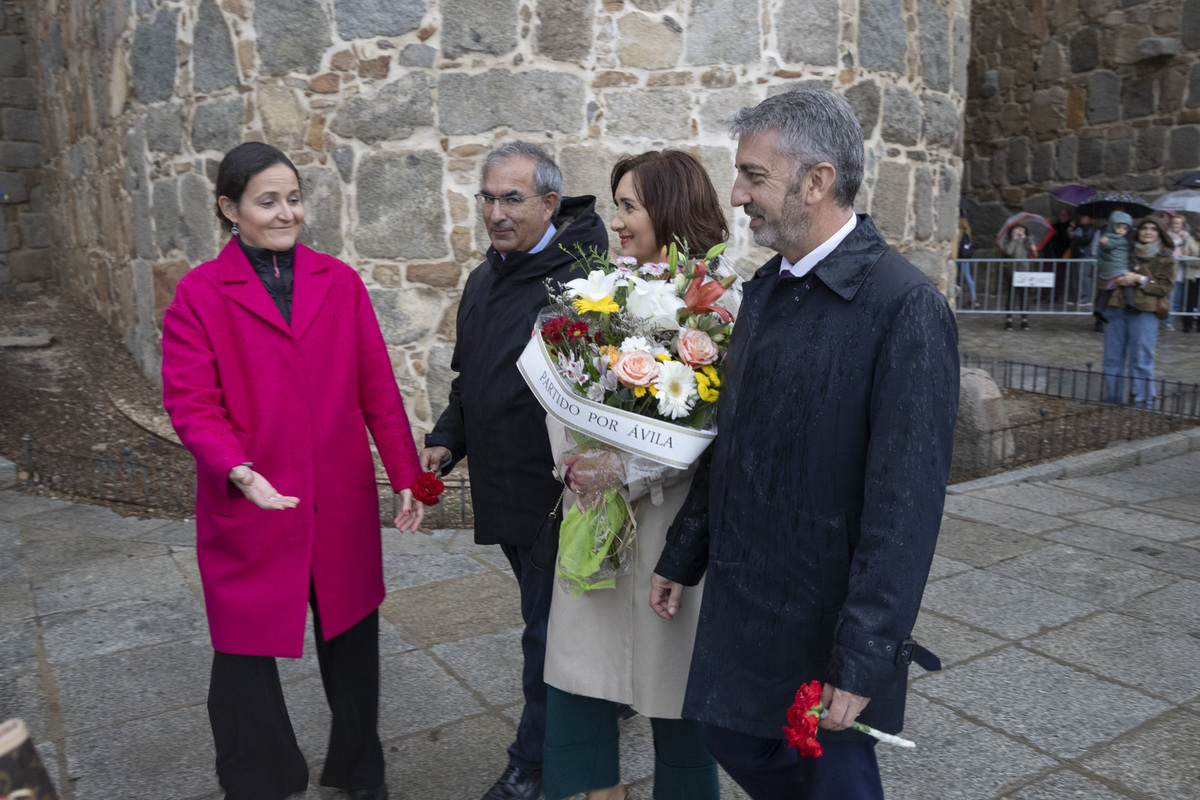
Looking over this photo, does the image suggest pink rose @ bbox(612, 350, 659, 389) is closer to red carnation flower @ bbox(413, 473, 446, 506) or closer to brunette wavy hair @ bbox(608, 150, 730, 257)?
brunette wavy hair @ bbox(608, 150, 730, 257)

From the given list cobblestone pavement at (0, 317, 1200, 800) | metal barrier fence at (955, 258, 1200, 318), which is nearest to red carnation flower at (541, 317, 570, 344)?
cobblestone pavement at (0, 317, 1200, 800)

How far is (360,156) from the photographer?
21.9ft

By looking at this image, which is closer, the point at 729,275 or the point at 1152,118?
the point at 729,275

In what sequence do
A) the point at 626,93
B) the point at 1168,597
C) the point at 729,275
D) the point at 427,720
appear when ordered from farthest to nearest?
the point at 626,93, the point at 1168,597, the point at 427,720, the point at 729,275

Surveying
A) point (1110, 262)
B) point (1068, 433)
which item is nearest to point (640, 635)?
point (1068, 433)

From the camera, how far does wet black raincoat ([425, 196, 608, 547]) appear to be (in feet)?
9.90

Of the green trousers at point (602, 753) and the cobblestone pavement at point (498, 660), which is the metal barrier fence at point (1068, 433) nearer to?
the cobblestone pavement at point (498, 660)

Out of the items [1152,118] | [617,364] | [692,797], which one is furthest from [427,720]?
[1152,118]

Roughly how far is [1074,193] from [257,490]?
15.9 m

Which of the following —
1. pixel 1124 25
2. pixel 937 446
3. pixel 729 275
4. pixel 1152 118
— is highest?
pixel 1124 25

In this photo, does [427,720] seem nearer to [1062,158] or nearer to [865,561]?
[865,561]

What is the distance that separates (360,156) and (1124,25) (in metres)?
13.8

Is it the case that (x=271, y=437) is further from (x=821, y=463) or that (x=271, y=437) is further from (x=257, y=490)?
(x=821, y=463)

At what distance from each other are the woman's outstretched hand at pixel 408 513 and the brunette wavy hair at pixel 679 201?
1081 millimetres
